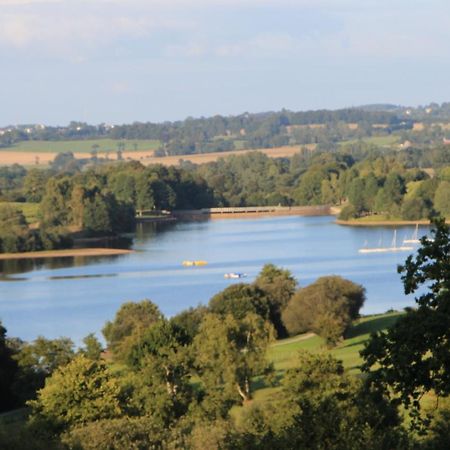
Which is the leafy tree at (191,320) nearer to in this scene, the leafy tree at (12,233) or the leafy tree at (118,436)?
the leafy tree at (118,436)

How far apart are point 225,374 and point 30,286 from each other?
28036mm

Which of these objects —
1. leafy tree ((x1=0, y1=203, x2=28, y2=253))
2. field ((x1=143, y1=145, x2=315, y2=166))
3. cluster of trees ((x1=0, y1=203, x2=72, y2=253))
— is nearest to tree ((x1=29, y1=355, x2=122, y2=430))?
leafy tree ((x1=0, y1=203, x2=28, y2=253))

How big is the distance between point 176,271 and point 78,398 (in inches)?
1284

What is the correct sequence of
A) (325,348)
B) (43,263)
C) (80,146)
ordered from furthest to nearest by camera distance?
(80,146) < (43,263) < (325,348)

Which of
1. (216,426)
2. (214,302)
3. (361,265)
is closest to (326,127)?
(361,265)

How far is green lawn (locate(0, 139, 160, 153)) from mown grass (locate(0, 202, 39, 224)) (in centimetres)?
8982

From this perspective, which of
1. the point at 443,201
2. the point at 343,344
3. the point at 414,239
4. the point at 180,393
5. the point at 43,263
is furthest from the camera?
the point at 443,201

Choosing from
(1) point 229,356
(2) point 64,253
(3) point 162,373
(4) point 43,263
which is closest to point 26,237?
(2) point 64,253

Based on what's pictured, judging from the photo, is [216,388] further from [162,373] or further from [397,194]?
[397,194]

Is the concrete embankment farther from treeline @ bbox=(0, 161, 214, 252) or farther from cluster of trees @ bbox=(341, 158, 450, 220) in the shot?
cluster of trees @ bbox=(341, 158, 450, 220)

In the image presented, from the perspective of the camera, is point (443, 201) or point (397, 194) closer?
point (443, 201)

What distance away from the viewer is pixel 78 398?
1867cm

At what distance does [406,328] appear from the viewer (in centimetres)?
786

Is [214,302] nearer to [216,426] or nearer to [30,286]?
[216,426]
